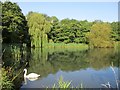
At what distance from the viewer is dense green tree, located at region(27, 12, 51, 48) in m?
29.1

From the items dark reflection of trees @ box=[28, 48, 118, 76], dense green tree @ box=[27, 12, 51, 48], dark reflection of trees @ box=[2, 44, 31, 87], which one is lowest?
dark reflection of trees @ box=[28, 48, 118, 76]

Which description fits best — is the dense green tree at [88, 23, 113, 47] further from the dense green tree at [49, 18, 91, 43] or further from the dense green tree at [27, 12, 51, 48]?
the dense green tree at [27, 12, 51, 48]

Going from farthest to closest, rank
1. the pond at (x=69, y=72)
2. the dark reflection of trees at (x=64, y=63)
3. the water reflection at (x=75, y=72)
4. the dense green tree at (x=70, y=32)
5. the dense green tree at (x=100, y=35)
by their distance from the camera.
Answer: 1. the dense green tree at (x=100, y=35)
2. the dense green tree at (x=70, y=32)
3. the dark reflection of trees at (x=64, y=63)
4. the water reflection at (x=75, y=72)
5. the pond at (x=69, y=72)

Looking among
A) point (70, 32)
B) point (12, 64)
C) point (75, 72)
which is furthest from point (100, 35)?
point (12, 64)

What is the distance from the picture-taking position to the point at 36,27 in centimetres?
2920

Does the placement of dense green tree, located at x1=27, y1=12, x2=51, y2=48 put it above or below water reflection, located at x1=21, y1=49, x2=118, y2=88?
above

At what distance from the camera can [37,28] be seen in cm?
2916

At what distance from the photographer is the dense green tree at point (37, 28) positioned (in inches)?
1145

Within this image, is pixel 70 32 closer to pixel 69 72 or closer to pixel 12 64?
pixel 69 72

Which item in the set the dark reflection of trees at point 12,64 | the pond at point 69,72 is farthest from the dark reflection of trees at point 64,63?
the dark reflection of trees at point 12,64

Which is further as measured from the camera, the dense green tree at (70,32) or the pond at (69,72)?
the dense green tree at (70,32)

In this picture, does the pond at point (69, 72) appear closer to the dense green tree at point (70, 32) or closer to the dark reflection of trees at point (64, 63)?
the dark reflection of trees at point (64, 63)

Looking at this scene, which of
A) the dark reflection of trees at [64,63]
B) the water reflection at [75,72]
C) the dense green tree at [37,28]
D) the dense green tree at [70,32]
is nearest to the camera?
the water reflection at [75,72]

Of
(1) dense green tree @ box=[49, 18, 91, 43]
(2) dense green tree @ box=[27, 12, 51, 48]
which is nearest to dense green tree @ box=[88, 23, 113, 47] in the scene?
(1) dense green tree @ box=[49, 18, 91, 43]
